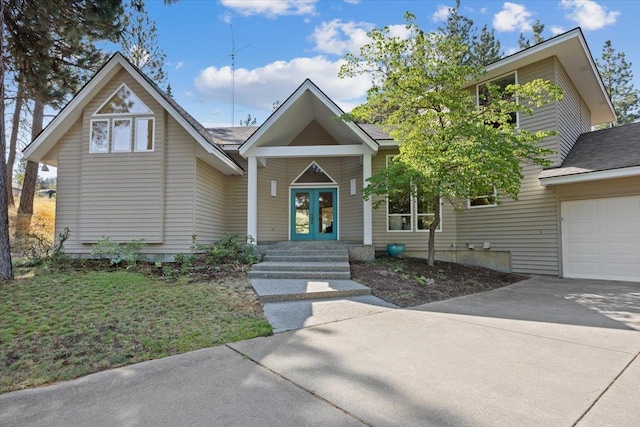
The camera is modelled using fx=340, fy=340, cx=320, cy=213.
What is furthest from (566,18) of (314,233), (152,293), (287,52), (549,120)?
(152,293)

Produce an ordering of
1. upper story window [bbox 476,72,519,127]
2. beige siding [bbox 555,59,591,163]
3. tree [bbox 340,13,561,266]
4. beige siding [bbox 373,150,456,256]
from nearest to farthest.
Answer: tree [bbox 340,13,561,266]
beige siding [bbox 555,59,591,163]
upper story window [bbox 476,72,519,127]
beige siding [bbox 373,150,456,256]

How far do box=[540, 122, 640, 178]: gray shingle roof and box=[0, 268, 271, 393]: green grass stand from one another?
8.89m

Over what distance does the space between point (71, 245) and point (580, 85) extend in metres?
16.3

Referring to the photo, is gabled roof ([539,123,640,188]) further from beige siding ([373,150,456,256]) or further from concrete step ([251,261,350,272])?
concrete step ([251,261,350,272])

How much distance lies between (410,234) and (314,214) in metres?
3.33

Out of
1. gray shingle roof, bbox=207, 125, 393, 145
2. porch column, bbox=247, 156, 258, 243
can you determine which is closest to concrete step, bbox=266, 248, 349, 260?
porch column, bbox=247, 156, 258, 243

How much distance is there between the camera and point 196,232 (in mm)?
9258

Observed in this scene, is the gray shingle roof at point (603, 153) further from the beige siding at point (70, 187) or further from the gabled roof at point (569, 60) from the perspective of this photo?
the beige siding at point (70, 187)

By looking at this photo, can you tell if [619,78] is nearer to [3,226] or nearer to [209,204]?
[209,204]

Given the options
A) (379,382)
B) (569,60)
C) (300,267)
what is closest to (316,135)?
(300,267)

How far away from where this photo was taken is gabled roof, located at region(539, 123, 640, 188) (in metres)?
8.20

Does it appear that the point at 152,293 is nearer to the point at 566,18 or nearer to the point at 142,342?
the point at 142,342

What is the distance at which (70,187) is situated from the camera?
9297 mm

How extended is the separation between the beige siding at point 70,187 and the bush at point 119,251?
0.87 meters
